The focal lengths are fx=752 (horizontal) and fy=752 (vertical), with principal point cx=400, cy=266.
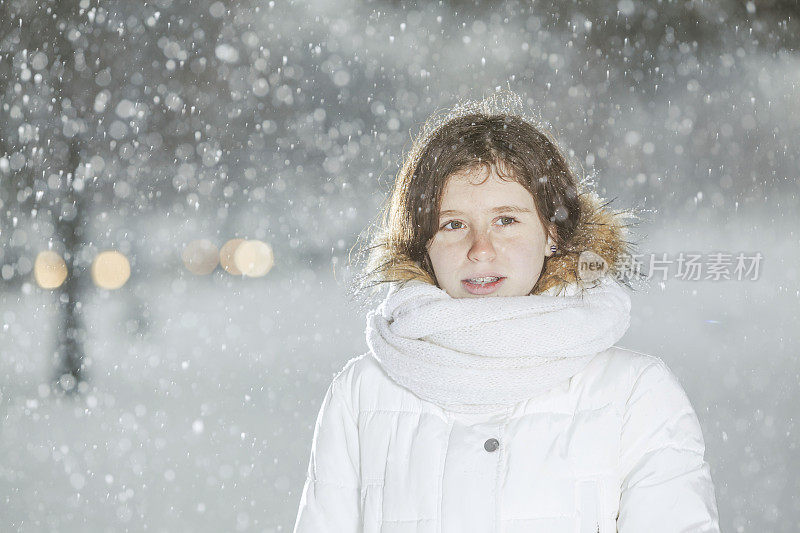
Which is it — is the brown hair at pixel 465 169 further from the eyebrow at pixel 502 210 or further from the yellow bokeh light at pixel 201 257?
the yellow bokeh light at pixel 201 257

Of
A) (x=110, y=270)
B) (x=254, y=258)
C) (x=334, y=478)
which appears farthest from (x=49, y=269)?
(x=334, y=478)

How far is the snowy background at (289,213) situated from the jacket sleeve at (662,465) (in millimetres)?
2646

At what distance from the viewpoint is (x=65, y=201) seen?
912 centimetres

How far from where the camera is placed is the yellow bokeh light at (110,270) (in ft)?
31.4

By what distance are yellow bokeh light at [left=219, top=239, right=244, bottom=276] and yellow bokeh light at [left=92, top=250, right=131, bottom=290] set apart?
123 inches

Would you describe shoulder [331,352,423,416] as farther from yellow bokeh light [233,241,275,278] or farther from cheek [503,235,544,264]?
yellow bokeh light [233,241,275,278]

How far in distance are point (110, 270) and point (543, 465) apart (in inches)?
385

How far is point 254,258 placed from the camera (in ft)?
52.0

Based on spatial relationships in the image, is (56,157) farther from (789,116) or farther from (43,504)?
(789,116)

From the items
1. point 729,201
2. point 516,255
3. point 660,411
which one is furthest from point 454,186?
point 729,201

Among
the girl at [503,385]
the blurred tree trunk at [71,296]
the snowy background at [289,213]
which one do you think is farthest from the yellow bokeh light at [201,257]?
the girl at [503,385]

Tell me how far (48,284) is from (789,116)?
852cm

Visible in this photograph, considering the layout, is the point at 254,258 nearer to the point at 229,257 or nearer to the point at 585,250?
the point at 229,257

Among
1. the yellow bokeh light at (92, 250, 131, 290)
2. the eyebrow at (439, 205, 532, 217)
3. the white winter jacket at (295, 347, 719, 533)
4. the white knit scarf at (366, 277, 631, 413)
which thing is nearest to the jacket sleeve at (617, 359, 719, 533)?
the white winter jacket at (295, 347, 719, 533)
